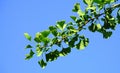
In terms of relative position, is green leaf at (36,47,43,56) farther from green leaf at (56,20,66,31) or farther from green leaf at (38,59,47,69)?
green leaf at (56,20,66,31)

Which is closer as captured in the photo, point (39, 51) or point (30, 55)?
point (39, 51)

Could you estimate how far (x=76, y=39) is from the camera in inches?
141

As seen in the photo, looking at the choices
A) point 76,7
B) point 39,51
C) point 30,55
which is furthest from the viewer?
point 76,7

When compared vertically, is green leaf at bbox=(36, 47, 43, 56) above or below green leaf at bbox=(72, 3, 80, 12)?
below

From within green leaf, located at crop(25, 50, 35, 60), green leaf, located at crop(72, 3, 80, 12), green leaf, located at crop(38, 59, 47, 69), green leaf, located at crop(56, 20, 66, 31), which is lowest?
green leaf, located at crop(38, 59, 47, 69)

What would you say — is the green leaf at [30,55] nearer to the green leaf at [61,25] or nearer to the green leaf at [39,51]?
the green leaf at [39,51]

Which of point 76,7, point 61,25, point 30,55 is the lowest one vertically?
point 30,55

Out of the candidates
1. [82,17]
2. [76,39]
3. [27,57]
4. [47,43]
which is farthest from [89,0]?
[27,57]

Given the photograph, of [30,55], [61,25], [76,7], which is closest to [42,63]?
[30,55]

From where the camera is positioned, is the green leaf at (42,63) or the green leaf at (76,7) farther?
the green leaf at (76,7)

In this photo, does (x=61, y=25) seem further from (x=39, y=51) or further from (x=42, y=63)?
(x=42, y=63)

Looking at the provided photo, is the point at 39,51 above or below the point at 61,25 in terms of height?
below

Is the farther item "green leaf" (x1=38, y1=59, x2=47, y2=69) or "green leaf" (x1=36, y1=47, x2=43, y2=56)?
"green leaf" (x1=38, y1=59, x2=47, y2=69)

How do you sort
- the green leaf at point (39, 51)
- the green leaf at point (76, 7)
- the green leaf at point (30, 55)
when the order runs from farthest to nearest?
the green leaf at point (76, 7) < the green leaf at point (30, 55) < the green leaf at point (39, 51)
